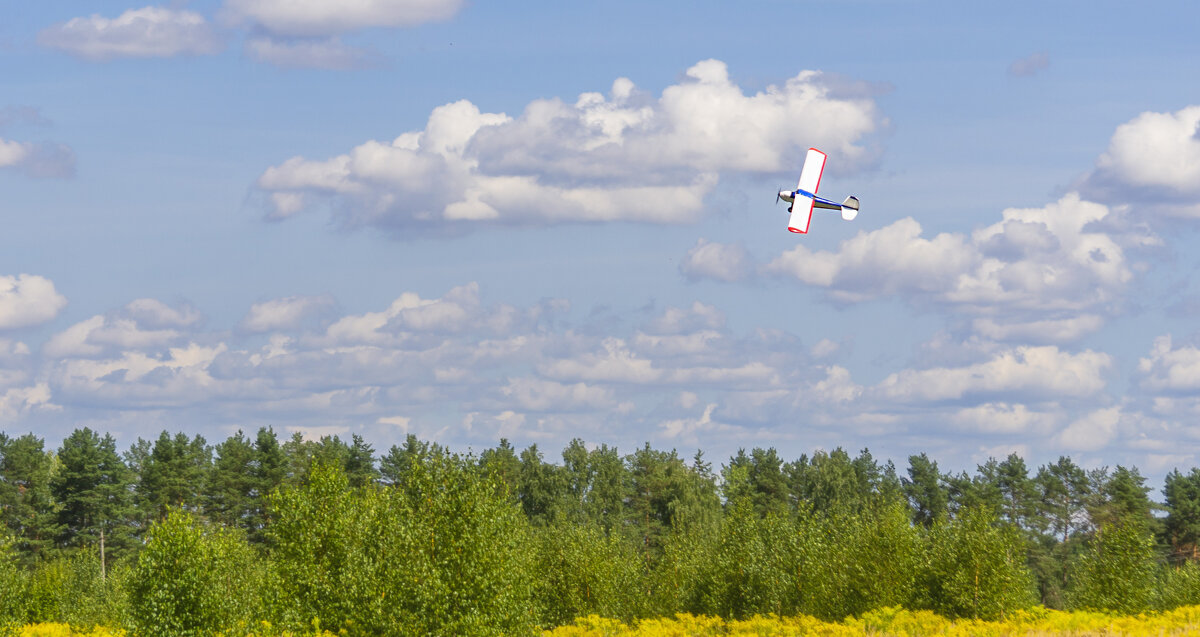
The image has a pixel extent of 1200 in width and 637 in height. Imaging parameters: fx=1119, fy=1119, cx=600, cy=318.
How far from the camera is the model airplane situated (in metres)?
56.6

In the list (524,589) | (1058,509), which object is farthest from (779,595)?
(1058,509)

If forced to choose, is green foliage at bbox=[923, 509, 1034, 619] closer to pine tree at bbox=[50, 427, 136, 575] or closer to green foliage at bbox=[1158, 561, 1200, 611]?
green foliage at bbox=[1158, 561, 1200, 611]

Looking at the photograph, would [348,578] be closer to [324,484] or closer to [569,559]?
[324,484]

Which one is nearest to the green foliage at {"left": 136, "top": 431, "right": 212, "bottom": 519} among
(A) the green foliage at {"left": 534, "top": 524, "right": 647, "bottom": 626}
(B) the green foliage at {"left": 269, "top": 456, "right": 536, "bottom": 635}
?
(A) the green foliage at {"left": 534, "top": 524, "right": 647, "bottom": 626}

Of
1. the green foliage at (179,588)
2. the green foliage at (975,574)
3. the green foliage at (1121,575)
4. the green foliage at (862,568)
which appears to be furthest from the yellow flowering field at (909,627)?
the green foliage at (1121,575)

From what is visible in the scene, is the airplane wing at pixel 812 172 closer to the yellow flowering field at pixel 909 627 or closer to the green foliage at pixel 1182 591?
the yellow flowering field at pixel 909 627

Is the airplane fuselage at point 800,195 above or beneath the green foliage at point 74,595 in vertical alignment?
above

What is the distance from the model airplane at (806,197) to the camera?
186 ft

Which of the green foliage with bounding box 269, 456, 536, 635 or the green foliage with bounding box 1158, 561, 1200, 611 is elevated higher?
the green foliage with bounding box 1158, 561, 1200, 611

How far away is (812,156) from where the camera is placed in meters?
58.2

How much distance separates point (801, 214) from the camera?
187 ft

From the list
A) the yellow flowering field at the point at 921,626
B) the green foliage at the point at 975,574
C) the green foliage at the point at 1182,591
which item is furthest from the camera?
the green foliage at the point at 1182,591

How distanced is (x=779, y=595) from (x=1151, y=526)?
84.0 meters

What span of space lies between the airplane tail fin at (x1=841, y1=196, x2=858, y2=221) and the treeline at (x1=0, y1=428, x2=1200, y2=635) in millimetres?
18882
